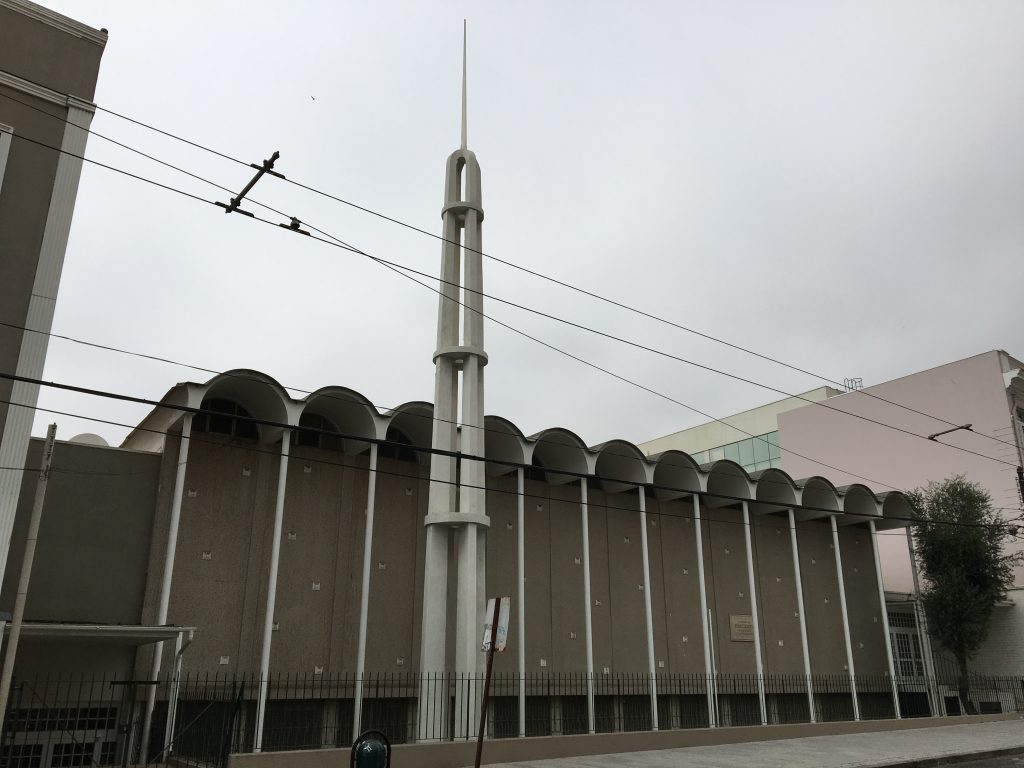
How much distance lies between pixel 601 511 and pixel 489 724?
7973 mm

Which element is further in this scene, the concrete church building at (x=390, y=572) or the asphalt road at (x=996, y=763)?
the concrete church building at (x=390, y=572)

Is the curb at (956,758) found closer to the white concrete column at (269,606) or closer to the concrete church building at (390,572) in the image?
the concrete church building at (390,572)

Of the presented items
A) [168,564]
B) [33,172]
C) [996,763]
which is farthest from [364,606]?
[996,763]

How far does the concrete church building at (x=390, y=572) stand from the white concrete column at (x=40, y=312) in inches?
112

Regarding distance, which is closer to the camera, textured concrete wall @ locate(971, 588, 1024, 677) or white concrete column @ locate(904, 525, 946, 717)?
white concrete column @ locate(904, 525, 946, 717)

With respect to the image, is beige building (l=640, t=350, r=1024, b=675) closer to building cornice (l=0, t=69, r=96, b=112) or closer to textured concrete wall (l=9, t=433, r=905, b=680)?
textured concrete wall (l=9, t=433, r=905, b=680)

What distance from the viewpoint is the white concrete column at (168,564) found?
16609 mm

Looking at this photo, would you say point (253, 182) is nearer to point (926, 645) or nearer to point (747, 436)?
point (926, 645)

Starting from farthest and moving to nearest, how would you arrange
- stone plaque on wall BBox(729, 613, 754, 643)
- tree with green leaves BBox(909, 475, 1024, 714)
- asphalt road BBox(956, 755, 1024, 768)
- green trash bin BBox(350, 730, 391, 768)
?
1. tree with green leaves BBox(909, 475, 1024, 714)
2. stone plaque on wall BBox(729, 613, 754, 643)
3. asphalt road BBox(956, 755, 1024, 768)
4. green trash bin BBox(350, 730, 391, 768)

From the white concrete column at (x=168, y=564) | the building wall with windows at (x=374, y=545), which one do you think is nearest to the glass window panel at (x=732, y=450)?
the building wall with windows at (x=374, y=545)

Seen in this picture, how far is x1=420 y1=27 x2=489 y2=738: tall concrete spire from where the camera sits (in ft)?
60.2

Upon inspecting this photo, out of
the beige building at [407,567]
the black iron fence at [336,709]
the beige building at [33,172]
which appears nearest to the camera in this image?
the beige building at [33,172]

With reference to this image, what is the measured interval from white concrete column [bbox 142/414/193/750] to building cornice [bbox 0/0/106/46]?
26.6ft

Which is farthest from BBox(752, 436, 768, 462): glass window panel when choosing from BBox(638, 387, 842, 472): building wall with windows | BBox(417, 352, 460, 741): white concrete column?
BBox(417, 352, 460, 741): white concrete column
